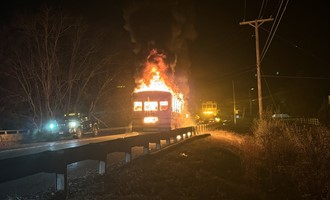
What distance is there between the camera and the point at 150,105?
23.4 metres

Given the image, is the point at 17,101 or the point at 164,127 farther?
the point at 17,101

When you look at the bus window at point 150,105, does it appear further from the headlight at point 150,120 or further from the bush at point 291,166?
the bush at point 291,166

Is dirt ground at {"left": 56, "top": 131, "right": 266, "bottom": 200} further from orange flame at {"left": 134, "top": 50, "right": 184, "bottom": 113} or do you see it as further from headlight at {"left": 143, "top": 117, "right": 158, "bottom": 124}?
orange flame at {"left": 134, "top": 50, "right": 184, "bottom": 113}

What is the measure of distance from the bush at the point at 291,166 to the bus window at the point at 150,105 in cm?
873

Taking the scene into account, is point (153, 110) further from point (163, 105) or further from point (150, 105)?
point (163, 105)

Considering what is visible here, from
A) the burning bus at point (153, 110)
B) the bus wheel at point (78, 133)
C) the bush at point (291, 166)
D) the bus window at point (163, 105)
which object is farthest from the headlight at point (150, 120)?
the bush at point (291, 166)

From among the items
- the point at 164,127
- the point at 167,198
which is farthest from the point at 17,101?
the point at 167,198

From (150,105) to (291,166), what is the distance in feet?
42.3

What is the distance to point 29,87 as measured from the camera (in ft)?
104

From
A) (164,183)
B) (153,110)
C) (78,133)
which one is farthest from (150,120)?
(164,183)

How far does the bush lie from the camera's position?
9.36 metres

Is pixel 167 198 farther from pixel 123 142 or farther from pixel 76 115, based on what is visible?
pixel 76 115

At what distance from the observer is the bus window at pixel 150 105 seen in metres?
23.4

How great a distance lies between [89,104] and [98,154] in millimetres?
31952
